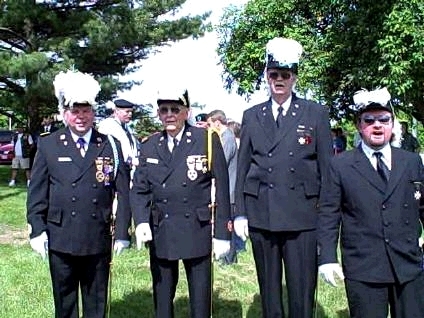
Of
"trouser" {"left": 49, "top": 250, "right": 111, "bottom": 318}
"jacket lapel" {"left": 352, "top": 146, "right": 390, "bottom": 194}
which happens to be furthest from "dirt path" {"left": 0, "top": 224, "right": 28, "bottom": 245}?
"jacket lapel" {"left": 352, "top": 146, "right": 390, "bottom": 194}

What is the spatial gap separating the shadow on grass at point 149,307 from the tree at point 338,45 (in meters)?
10.4

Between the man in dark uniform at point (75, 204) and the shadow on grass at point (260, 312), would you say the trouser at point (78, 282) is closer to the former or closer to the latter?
the man in dark uniform at point (75, 204)

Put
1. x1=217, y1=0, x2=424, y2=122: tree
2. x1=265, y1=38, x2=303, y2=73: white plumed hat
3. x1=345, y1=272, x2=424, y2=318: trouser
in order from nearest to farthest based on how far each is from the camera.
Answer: x1=345, y1=272, x2=424, y2=318: trouser
x1=265, y1=38, x2=303, y2=73: white plumed hat
x1=217, y1=0, x2=424, y2=122: tree

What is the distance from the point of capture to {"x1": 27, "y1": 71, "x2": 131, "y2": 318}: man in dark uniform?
167 inches

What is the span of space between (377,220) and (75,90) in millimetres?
2017

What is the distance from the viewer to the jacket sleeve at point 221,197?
4293mm

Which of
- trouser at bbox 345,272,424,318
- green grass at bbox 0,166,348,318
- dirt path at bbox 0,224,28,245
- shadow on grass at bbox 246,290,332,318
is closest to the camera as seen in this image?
trouser at bbox 345,272,424,318

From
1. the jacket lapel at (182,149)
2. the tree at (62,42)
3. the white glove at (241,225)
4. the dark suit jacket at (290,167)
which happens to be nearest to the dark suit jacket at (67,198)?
the jacket lapel at (182,149)

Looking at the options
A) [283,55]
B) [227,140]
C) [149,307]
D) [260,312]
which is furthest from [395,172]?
[227,140]

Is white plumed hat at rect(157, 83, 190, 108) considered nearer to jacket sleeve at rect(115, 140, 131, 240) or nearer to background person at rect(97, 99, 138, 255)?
jacket sleeve at rect(115, 140, 131, 240)

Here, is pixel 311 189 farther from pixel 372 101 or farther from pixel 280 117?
pixel 372 101

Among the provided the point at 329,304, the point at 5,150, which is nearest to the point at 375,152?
the point at 329,304

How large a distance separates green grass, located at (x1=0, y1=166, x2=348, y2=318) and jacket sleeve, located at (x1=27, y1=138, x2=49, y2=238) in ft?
5.58

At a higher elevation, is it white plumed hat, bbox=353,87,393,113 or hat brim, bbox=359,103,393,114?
white plumed hat, bbox=353,87,393,113
